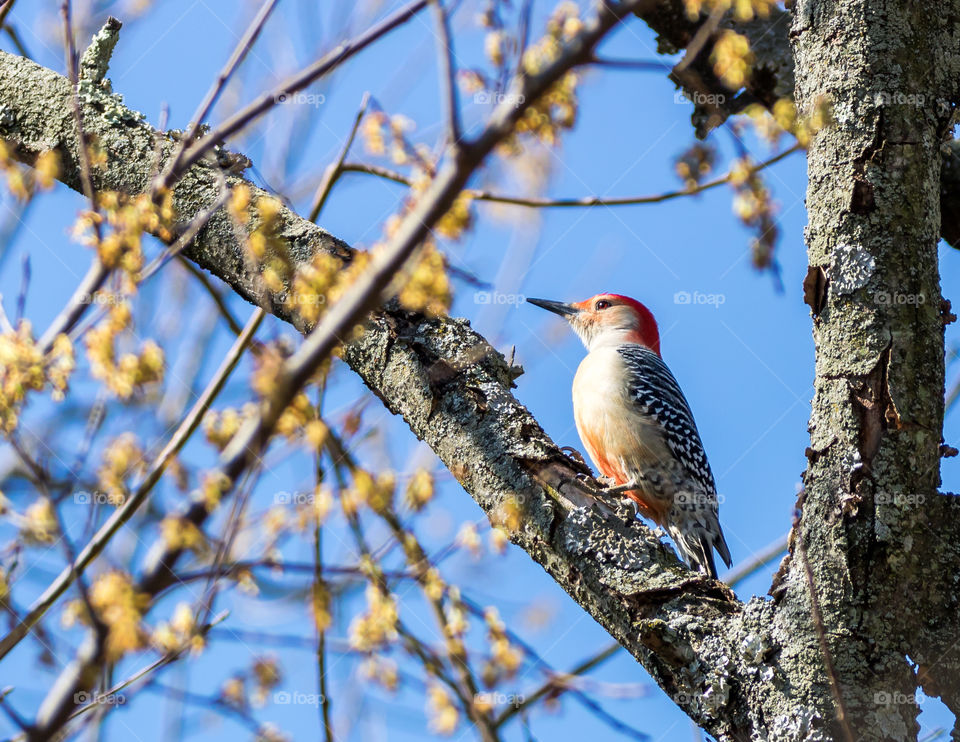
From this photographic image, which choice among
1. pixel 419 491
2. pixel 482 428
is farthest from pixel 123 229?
pixel 419 491

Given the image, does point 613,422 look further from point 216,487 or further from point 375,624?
point 216,487

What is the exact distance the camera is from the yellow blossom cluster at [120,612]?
6.21 ft

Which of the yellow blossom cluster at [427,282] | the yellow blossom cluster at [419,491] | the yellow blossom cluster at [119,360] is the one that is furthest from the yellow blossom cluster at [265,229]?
the yellow blossom cluster at [419,491]

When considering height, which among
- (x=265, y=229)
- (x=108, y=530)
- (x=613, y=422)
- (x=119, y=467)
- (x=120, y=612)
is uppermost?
(x=613, y=422)

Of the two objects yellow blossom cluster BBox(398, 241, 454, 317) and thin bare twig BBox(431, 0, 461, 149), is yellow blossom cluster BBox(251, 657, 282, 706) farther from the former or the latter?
thin bare twig BBox(431, 0, 461, 149)

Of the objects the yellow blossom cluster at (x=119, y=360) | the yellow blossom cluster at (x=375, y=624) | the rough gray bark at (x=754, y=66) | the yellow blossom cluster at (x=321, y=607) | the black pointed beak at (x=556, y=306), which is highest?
the black pointed beak at (x=556, y=306)

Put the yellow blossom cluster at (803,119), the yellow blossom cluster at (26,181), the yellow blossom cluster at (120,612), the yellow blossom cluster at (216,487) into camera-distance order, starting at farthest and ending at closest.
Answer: the yellow blossom cluster at (26,181)
the yellow blossom cluster at (803,119)
the yellow blossom cluster at (120,612)
the yellow blossom cluster at (216,487)

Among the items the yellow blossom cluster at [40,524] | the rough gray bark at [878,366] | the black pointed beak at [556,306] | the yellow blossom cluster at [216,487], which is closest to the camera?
the yellow blossom cluster at [216,487]

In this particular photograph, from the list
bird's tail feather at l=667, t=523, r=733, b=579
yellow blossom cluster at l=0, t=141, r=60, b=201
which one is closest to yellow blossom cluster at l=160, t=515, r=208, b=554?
yellow blossom cluster at l=0, t=141, r=60, b=201

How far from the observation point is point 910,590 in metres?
3.00

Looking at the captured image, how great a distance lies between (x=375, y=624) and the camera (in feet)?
13.6

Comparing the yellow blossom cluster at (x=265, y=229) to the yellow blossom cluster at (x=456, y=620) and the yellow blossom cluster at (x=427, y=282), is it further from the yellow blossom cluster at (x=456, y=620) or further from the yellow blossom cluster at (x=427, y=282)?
the yellow blossom cluster at (x=456, y=620)

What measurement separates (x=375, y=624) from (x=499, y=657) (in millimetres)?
682

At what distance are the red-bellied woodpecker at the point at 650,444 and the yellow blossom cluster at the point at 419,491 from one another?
2.03 metres
